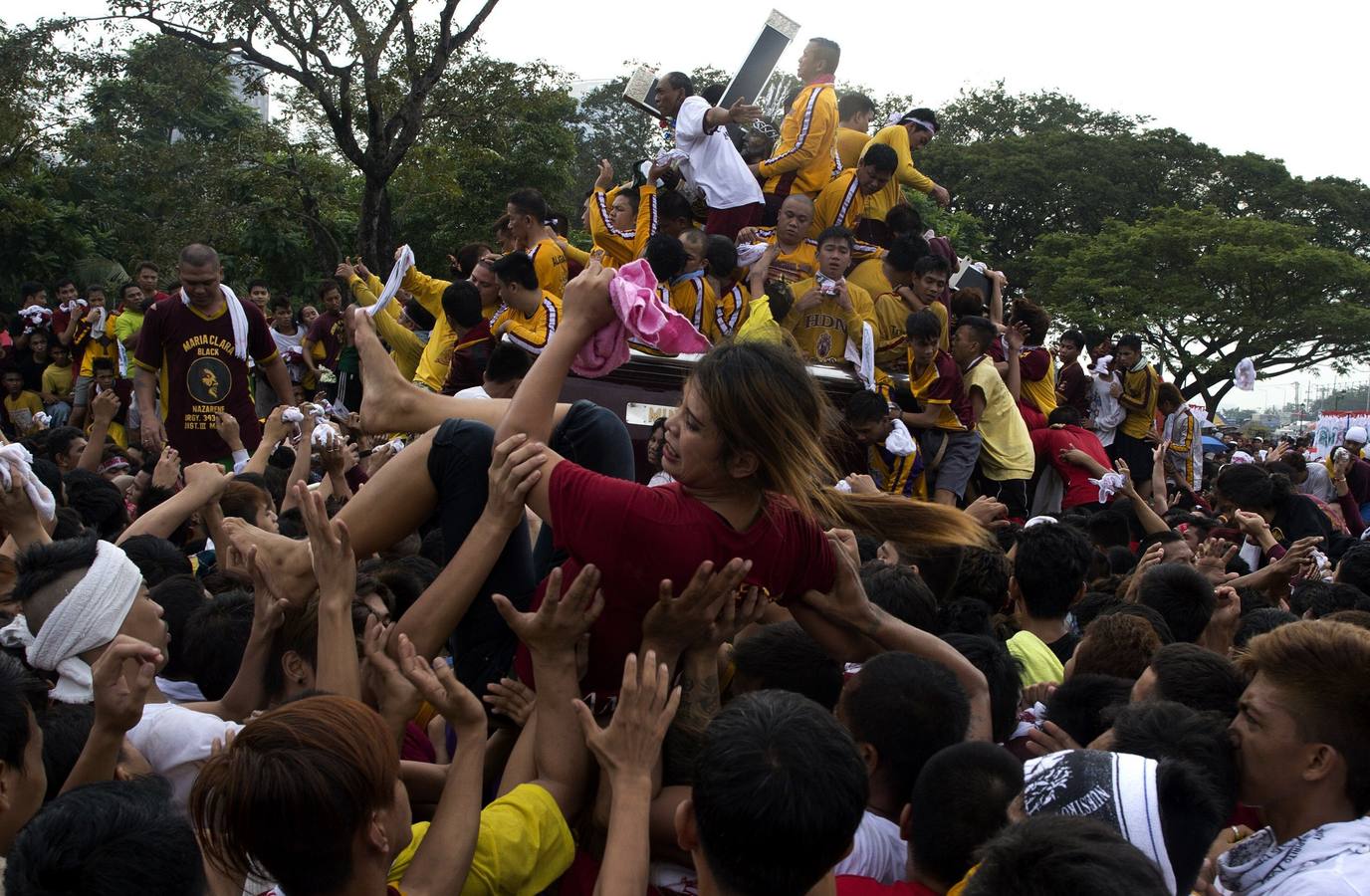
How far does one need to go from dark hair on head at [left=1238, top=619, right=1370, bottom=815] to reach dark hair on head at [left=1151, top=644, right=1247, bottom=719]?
0.40 m

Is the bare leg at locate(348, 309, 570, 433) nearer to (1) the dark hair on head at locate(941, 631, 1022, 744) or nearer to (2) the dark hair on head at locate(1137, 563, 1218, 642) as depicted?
(1) the dark hair on head at locate(941, 631, 1022, 744)

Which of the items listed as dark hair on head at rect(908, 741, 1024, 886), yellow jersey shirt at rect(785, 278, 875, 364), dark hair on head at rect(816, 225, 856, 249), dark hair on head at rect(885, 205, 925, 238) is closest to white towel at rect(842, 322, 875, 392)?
yellow jersey shirt at rect(785, 278, 875, 364)

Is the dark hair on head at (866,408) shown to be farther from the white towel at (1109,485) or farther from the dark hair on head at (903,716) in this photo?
the dark hair on head at (903,716)

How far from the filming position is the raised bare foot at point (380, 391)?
342cm

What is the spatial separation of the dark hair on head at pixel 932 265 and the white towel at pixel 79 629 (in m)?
6.28

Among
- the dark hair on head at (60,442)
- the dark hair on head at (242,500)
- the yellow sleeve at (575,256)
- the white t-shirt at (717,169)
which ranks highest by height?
the white t-shirt at (717,169)

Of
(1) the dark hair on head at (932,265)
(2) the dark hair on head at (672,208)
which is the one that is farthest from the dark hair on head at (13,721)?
(1) the dark hair on head at (932,265)

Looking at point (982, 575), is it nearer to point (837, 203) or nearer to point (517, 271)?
point (517, 271)

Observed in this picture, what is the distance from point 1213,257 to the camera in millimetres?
32281

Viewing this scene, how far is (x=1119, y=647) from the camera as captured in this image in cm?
354

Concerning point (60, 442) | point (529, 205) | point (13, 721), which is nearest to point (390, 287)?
point (13, 721)

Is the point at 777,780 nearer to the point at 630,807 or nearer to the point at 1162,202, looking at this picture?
the point at 630,807

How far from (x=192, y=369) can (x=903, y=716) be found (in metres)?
6.10

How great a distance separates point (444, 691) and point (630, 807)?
0.42 metres
